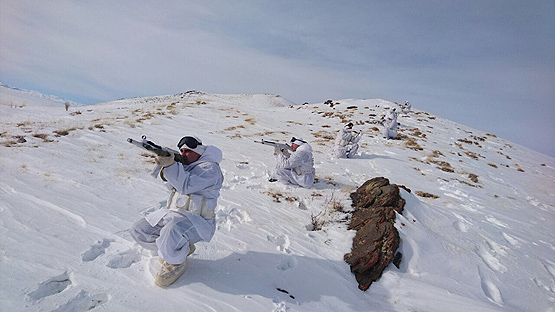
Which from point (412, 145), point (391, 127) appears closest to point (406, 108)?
point (391, 127)

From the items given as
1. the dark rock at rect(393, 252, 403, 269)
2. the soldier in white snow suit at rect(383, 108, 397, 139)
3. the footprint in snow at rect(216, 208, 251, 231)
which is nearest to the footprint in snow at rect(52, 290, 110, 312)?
the footprint in snow at rect(216, 208, 251, 231)

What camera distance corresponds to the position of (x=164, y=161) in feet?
7.20

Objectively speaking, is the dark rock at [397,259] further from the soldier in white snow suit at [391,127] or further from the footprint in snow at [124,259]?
the soldier in white snow suit at [391,127]

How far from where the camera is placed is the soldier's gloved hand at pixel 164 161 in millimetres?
2168

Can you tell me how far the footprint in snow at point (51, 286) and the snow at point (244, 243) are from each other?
0.01 metres

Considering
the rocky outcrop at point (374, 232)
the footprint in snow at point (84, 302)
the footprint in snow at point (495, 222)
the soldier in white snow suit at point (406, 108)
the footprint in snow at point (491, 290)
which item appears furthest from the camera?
the soldier in white snow suit at point (406, 108)

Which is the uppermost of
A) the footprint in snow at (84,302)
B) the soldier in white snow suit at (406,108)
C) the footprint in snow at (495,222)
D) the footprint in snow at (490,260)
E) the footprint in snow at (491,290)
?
the soldier in white snow suit at (406,108)

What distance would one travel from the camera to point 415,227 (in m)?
3.94

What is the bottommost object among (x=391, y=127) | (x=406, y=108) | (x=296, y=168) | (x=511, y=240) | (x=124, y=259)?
(x=511, y=240)

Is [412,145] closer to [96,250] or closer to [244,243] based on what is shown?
[244,243]

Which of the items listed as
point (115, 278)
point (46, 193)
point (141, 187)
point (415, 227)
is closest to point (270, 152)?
point (141, 187)

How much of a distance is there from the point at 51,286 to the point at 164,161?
130 centimetres

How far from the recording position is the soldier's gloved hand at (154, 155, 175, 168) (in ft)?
7.11

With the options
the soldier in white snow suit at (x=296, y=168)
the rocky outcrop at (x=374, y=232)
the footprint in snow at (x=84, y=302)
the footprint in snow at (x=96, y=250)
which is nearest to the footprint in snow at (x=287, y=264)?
the rocky outcrop at (x=374, y=232)
